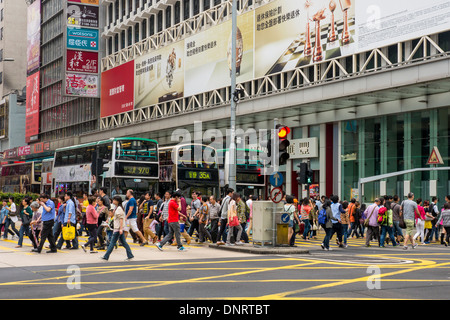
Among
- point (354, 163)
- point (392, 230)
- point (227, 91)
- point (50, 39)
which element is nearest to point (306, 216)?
point (392, 230)

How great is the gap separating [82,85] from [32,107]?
24.0 metres

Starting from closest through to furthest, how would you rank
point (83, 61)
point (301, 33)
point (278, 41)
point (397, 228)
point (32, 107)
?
point (397, 228), point (301, 33), point (278, 41), point (83, 61), point (32, 107)

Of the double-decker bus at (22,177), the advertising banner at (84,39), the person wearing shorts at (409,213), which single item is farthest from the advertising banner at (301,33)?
the advertising banner at (84,39)

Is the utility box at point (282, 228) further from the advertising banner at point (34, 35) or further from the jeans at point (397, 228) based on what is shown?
the advertising banner at point (34, 35)

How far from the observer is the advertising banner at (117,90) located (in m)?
54.8

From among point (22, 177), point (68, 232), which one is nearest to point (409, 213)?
point (68, 232)

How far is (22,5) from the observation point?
96.4 meters

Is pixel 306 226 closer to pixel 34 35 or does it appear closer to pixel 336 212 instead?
pixel 336 212

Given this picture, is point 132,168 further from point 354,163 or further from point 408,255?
point 408,255

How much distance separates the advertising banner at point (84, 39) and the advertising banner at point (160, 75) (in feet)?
25.4

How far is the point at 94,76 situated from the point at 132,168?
3220cm

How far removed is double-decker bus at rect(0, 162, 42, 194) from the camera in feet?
146

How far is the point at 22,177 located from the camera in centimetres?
4716

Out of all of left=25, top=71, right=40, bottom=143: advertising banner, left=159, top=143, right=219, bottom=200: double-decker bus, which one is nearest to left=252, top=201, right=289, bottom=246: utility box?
left=159, top=143, right=219, bottom=200: double-decker bus
